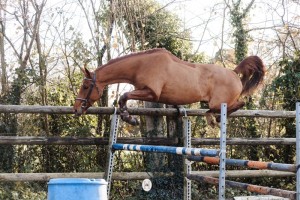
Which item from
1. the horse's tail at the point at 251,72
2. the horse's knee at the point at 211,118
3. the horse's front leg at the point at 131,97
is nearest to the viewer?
the horse's front leg at the point at 131,97

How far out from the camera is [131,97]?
4723mm

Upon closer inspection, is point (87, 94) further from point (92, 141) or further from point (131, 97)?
point (92, 141)

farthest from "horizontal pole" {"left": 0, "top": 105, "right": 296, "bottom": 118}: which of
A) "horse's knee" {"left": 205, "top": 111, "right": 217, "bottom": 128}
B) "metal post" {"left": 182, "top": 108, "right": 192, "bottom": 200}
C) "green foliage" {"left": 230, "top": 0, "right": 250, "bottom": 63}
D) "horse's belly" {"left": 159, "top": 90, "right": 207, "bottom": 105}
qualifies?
"green foliage" {"left": 230, "top": 0, "right": 250, "bottom": 63}

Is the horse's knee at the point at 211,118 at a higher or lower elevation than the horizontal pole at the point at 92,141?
higher

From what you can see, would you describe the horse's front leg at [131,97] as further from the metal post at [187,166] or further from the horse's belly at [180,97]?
the metal post at [187,166]

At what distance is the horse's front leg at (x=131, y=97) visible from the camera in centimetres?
466

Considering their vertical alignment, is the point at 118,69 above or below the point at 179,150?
above

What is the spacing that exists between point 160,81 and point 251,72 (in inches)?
49.6

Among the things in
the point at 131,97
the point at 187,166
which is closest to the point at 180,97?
the point at 131,97

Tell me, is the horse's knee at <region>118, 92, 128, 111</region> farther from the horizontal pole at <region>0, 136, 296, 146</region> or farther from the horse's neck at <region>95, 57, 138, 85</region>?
the horizontal pole at <region>0, 136, 296, 146</region>

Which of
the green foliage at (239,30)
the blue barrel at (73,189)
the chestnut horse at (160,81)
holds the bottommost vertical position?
the blue barrel at (73,189)

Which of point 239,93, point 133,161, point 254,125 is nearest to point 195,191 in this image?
point 133,161

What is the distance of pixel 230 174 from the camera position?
602 cm

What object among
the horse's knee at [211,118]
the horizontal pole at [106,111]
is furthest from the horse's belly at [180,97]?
the horizontal pole at [106,111]
